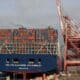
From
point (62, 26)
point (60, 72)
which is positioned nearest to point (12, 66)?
point (60, 72)

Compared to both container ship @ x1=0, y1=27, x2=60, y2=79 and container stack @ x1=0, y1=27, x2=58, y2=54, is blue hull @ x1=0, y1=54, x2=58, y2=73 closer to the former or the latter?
container ship @ x1=0, y1=27, x2=60, y2=79

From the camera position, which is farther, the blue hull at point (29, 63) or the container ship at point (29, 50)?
the container ship at point (29, 50)

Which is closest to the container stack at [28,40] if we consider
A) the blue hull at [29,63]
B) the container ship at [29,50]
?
the container ship at [29,50]

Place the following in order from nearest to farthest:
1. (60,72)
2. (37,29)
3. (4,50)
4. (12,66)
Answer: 1. (12,66)
2. (60,72)
3. (4,50)
4. (37,29)

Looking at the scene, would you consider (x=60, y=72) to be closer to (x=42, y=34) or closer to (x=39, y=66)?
(x=39, y=66)

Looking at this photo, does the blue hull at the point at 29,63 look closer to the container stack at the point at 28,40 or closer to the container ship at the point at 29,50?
the container ship at the point at 29,50

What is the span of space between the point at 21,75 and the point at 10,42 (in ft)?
40.3

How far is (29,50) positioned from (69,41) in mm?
8162

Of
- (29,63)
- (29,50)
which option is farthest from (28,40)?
(29,63)

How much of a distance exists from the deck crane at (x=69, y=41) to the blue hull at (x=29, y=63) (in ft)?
20.8

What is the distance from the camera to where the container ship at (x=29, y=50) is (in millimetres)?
47219

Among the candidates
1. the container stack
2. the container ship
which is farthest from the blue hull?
the container stack

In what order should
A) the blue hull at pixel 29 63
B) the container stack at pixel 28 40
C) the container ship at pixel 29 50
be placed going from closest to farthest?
the blue hull at pixel 29 63 → the container ship at pixel 29 50 → the container stack at pixel 28 40

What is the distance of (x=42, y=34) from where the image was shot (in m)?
58.9
